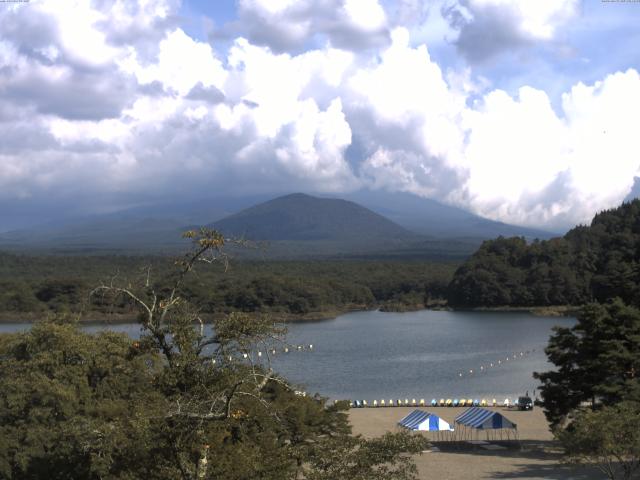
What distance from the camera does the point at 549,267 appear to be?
71.0m

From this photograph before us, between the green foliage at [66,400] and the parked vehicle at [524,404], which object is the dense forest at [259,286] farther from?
the green foliage at [66,400]

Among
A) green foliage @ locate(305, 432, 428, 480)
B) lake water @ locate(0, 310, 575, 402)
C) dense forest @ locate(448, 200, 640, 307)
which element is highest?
dense forest @ locate(448, 200, 640, 307)

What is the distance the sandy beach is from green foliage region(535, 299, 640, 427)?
1102 mm

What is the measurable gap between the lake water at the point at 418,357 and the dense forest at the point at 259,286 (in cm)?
564

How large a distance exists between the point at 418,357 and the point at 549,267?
35918mm

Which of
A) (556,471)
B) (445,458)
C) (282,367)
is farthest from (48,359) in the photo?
(282,367)

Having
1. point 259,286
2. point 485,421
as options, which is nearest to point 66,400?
point 485,421

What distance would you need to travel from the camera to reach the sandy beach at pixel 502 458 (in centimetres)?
1606

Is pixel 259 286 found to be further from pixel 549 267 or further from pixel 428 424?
pixel 428 424

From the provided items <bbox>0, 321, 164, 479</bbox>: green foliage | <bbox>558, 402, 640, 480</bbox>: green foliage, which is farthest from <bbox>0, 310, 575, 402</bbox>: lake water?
<bbox>558, 402, 640, 480</bbox>: green foliage

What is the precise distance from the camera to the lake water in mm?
30484

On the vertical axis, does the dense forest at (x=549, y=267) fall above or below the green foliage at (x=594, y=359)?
above

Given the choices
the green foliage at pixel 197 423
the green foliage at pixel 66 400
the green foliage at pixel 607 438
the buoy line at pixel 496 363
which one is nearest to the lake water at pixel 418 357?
the buoy line at pixel 496 363

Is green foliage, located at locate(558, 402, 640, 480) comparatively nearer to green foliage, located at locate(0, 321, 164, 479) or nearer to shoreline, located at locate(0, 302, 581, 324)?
green foliage, located at locate(0, 321, 164, 479)
